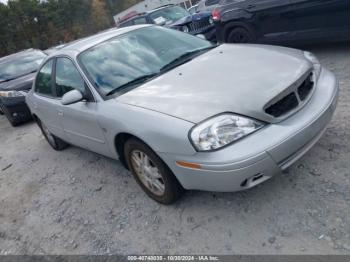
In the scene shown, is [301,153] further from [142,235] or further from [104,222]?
[104,222]

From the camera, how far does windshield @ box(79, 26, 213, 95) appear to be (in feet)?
11.4

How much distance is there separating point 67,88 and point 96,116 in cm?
89

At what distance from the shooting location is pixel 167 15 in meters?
11.9

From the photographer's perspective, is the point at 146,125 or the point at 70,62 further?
the point at 70,62

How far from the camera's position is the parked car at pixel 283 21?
201 inches

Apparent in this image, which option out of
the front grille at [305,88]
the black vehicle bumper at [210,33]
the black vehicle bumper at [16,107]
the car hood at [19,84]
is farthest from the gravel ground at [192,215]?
the black vehicle bumper at [210,33]

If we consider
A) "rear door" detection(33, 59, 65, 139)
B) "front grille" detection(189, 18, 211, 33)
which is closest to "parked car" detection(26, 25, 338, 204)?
"rear door" detection(33, 59, 65, 139)

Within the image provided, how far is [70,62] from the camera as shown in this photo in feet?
12.7

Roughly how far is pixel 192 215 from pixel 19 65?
7991mm

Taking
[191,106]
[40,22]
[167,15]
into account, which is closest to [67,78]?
[191,106]

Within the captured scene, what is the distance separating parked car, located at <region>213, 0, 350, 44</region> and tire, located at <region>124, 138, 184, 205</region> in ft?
12.5

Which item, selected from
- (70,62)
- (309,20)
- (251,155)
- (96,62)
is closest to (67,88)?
(70,62)

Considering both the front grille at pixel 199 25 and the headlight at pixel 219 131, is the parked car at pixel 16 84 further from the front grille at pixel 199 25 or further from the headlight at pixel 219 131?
the headlight at pixel 219 131

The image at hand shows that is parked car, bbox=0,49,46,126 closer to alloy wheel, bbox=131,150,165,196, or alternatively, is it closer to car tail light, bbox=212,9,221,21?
car tail light, bbox=212,9,221,21
